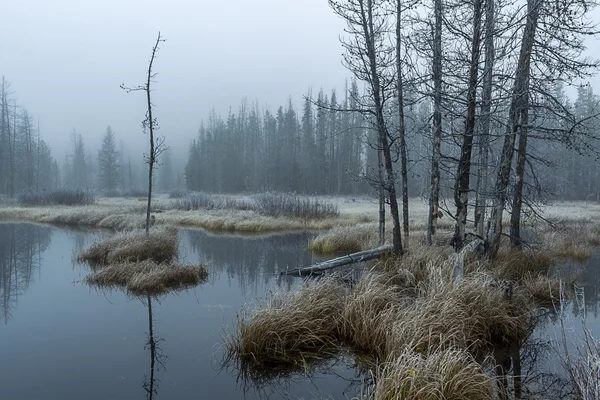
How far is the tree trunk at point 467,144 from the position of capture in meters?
6.96

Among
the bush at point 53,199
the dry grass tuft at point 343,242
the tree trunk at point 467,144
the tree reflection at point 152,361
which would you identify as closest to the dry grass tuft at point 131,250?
the tree reflection at point 152,361

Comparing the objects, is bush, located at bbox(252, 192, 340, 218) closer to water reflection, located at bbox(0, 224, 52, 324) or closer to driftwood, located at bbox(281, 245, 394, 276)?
water reflection, located at bbox(0, 224, 52, 324)

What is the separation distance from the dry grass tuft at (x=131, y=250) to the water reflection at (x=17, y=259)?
4.95 feet

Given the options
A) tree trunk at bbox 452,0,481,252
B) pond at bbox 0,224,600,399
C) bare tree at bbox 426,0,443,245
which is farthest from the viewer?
bare tree at bbox 426,0,443,245

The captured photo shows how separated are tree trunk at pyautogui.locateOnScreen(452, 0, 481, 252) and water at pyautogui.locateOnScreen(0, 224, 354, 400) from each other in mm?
3276

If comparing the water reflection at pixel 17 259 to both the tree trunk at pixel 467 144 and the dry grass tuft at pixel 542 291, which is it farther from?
the dry grass tuft at pixel 542 291

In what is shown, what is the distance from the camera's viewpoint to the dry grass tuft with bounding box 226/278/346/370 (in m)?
5.70

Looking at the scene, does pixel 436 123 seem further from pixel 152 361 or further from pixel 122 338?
pixel 122 338

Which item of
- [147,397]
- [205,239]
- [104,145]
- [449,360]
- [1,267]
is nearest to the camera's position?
[449,360]

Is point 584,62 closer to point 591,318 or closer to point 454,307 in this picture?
point 591,318

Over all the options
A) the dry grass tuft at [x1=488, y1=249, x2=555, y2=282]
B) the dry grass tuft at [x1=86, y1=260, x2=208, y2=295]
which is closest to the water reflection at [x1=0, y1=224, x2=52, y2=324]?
the dry grass tuft at [x1=86, y1=260, x2=208, y2=295]

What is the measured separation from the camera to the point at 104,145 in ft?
206

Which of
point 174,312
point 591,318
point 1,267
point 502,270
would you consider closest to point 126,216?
point 1,267

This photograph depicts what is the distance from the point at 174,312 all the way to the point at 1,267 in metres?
7.32
